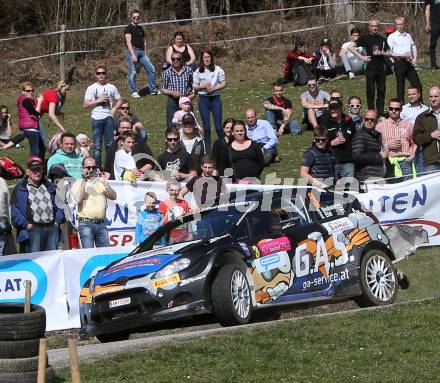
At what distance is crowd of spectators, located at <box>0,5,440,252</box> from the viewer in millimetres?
15867

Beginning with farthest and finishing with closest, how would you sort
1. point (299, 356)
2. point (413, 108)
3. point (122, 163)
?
1. point (413, 108)
2. point (122, 163)
3. point (299, 356)

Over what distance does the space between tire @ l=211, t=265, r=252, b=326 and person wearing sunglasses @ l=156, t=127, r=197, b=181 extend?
466cm

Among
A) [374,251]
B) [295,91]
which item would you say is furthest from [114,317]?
[295,91]

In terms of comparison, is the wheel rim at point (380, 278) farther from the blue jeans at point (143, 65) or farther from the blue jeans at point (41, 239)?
the blue jeans at point (143, 65)

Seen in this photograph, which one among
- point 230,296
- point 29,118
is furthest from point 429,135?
point 29,118

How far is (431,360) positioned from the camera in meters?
10.5

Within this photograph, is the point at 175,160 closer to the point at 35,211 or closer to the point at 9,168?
the point at 9,168

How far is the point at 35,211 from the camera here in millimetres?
15242

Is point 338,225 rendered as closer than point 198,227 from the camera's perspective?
No

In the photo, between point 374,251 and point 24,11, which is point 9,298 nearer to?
point 374,251

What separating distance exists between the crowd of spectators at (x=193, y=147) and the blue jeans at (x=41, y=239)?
1 cm

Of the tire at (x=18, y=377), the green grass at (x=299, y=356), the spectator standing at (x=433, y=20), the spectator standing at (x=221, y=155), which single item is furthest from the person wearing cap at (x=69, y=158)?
the spectator standing at (x=433, y=20)

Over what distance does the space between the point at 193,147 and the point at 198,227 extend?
4.81m

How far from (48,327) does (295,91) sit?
14626mm
